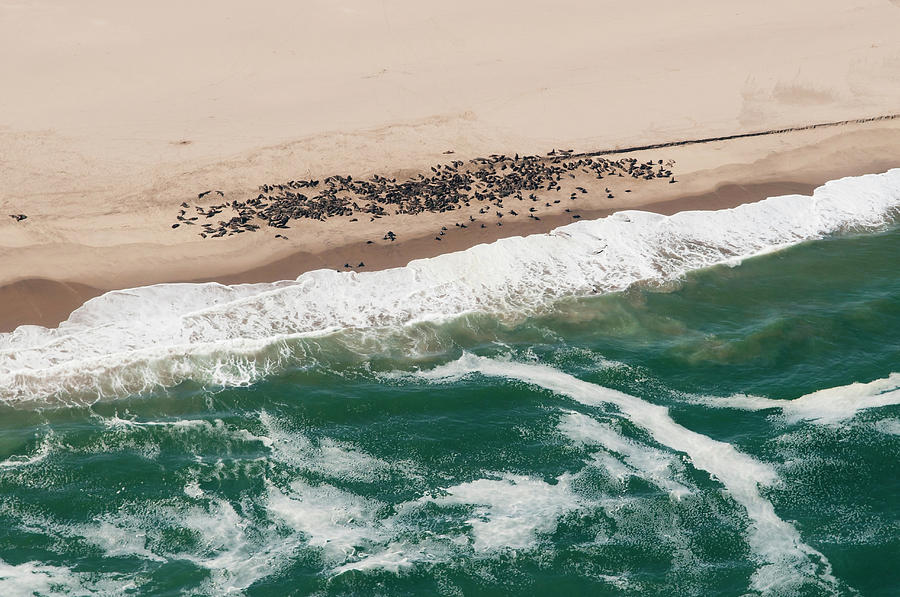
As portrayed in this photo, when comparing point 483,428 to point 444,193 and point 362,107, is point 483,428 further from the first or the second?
point 362,107

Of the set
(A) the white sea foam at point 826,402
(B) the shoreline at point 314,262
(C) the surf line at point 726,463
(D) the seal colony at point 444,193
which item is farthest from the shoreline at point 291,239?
(A) the white sea foam at point 826,402

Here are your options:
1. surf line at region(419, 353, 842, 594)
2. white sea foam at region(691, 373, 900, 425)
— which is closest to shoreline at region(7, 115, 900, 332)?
surf line at region(419, 353, 842, 594)

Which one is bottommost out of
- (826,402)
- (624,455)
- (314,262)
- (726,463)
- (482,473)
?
(726,463)

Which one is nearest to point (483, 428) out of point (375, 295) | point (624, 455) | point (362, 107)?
point (624, 455)

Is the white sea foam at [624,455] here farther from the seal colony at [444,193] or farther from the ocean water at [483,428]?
the seal colony at [444,193]

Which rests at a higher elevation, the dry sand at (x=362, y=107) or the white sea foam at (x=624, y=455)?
the dry sand at (x=362, y=107)

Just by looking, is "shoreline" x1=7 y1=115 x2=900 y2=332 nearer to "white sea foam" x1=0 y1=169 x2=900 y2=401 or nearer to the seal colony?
the seal colony

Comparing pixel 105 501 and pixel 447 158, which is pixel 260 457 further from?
pixel 447 158
